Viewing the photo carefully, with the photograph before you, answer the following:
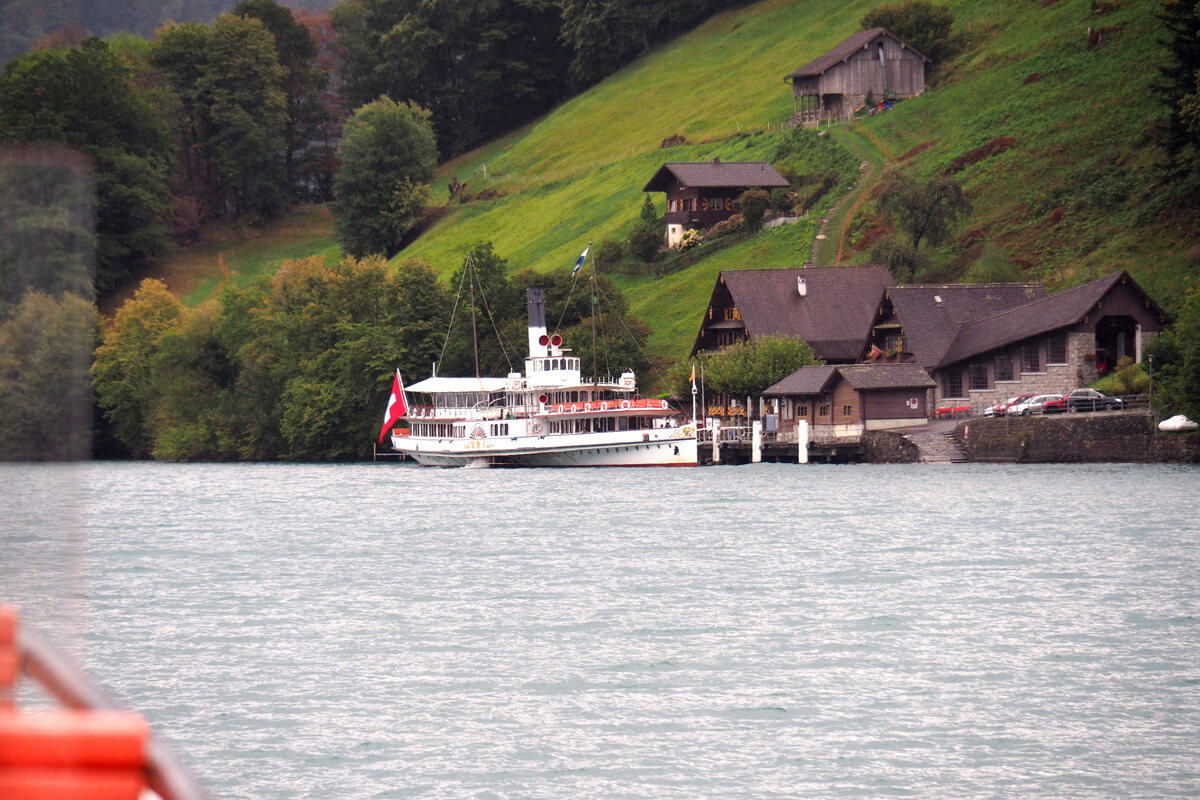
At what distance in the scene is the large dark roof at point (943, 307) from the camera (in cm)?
8169

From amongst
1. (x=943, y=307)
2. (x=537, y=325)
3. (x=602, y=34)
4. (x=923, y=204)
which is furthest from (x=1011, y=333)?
(x=602, y=34)

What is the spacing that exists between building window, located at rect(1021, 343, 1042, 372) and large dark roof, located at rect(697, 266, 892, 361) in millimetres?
12527

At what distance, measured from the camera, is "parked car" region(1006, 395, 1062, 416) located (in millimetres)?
70312

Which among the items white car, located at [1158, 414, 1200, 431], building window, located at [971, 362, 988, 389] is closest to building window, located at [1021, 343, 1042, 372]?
building window, located at [971, 362, 988, 389]

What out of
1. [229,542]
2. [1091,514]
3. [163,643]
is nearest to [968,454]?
[1091,514]

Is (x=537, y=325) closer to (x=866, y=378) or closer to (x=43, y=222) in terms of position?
(x=866, y=378)

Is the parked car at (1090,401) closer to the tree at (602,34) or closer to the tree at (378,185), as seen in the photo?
the tree at (378,185)

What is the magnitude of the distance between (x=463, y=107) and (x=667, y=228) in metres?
58.0

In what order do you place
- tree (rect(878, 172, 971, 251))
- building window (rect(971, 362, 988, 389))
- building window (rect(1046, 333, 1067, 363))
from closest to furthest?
building window (rect(1046, 333, 1067, 363)) < building window (rect(971, 362, 988, 389)) < tree (rect(878, 172, 971, 251))

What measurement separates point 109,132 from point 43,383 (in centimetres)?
13402

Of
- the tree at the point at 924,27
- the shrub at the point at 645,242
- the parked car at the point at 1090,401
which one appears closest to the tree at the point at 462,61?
the tree at the point at 924,27

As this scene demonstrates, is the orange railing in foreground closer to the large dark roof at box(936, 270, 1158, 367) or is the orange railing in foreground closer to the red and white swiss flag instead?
the large dark roof at box(936, 270, 1158, 367)

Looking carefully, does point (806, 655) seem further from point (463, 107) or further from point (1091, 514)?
point (463, 107)

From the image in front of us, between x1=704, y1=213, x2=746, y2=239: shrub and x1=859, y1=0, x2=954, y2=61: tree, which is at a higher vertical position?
x1=859, y1=0, x2=954, y2=61: tree
